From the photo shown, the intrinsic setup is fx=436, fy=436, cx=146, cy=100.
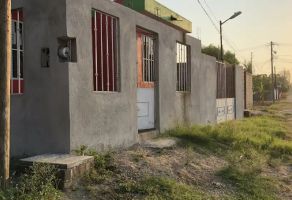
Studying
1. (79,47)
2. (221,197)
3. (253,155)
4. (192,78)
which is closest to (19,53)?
(79,47)

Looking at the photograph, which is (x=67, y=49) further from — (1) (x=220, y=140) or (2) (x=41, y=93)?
(1) (x=220, y=140)

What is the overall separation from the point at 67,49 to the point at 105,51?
123 centimetres

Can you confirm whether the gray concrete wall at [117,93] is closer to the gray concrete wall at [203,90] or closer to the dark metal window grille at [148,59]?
the dark metal window grille at [148,59]

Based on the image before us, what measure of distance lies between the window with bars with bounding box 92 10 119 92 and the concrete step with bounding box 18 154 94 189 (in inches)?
69.5

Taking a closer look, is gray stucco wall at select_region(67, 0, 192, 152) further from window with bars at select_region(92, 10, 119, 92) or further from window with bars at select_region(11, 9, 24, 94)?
window with bars at select_region(11, 9, 24, 94)

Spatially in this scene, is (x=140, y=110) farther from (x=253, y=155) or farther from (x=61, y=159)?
(x=61, y=159)

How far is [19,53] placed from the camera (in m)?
7.82

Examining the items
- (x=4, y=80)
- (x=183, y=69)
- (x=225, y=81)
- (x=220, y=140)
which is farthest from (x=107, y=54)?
(x=225, y=81)

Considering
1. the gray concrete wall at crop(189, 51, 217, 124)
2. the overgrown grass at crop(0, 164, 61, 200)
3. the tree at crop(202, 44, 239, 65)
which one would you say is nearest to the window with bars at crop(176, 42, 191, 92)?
the gray concrete wall at crop(189, 51, 217, 124)

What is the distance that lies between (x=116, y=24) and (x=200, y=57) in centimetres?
616

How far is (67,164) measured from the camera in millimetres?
6098

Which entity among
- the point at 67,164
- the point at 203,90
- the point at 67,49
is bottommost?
the point at 67,164

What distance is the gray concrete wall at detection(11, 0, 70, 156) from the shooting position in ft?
23.5

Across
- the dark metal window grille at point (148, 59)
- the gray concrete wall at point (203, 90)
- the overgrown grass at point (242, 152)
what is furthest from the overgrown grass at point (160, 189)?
the gray concrete wall at point (203, 90)
